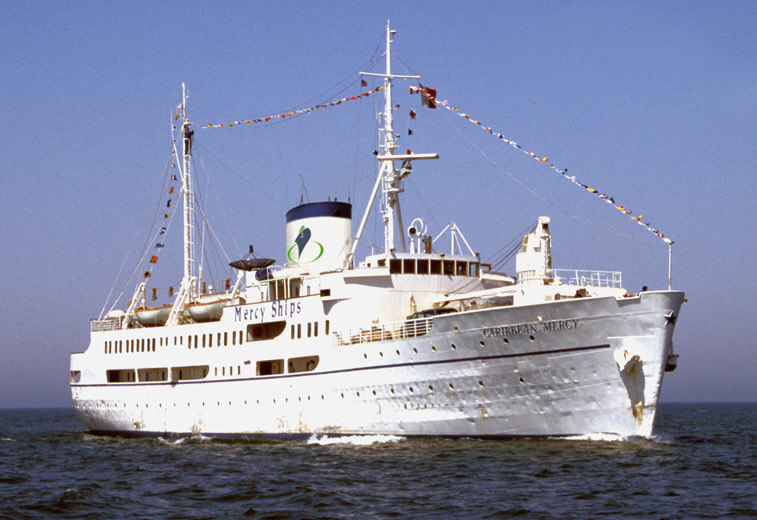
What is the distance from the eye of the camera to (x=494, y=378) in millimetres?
30859

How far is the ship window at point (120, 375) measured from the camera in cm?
4572

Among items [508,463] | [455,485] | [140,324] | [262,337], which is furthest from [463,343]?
[140,324]

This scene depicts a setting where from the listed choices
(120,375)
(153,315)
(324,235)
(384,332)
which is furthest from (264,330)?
(120,375)

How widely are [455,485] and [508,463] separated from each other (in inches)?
137

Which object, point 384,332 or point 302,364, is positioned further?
point 302,364

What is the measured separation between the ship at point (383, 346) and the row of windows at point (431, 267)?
0.05m

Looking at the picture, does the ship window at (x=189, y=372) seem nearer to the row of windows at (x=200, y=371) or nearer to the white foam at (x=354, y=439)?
the row of windows at (x=200, y=371)

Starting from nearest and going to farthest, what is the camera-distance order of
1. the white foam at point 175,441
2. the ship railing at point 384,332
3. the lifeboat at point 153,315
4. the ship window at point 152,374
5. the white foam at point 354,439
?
the ship railing at point 384,332 < the white foam at point 354,439 < the white foam at point 175,441 < the ship window at point 152,374 < the lifeboat at point 153,315

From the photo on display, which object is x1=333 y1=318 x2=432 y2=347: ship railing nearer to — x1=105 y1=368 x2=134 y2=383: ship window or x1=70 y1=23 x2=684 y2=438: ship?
x1=70 y1=23 x2=684 y2=438: ship

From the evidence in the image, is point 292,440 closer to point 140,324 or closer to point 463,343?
point 463,343

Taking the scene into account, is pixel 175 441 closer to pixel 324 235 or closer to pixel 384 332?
pixel 324 235

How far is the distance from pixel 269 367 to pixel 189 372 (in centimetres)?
559

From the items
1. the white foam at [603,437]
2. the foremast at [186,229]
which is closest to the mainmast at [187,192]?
the foremast at [186,229]

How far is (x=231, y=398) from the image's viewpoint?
3947 cm
